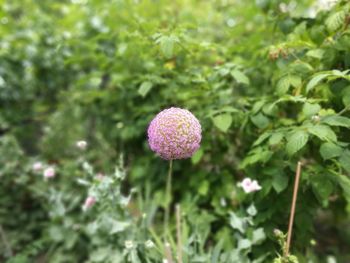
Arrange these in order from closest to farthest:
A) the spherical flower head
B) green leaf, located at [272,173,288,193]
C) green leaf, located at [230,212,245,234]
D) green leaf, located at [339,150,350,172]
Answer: the spherical flower head → green leaf, located at [339,150,350,172] → green leaf, located at [272,173,288,193] → green leaf, located at [230,212,245,234]

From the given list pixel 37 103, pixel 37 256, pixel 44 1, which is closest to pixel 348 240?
pixel 37 256

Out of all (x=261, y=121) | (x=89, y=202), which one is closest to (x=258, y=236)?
(x=261, y=121)

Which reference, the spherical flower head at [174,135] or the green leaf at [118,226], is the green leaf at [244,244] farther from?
the spherical flower head at [174,135]

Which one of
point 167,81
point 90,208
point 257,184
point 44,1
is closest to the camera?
point 257,184

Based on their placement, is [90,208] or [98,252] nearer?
[98,252]

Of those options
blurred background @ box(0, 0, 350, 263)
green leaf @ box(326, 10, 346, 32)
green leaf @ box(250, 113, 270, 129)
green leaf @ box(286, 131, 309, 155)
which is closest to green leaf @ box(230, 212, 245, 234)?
blurred background @ box(0, 0, 350, 263)

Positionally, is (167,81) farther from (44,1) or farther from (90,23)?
(44,1)

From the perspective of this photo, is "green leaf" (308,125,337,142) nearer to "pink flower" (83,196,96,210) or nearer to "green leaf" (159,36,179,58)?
"green leaf" (159,36,179,58)
